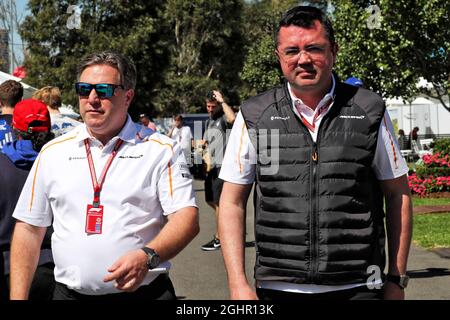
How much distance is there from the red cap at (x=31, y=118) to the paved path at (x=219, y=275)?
3.31 m

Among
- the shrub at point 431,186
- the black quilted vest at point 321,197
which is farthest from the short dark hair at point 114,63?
the shrub at point 431,186

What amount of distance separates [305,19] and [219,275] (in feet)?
18.8

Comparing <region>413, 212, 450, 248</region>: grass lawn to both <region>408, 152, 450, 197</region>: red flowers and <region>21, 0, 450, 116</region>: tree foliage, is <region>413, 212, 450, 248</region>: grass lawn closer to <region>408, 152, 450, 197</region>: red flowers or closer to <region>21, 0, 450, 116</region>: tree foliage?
<region>408, 152, 450, 197</region>: red flowers

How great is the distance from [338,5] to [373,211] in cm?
2575

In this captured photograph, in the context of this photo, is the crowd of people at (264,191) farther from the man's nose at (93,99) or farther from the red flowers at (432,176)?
the red flowers at (432,176)

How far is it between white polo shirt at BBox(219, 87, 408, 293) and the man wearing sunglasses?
0.22m

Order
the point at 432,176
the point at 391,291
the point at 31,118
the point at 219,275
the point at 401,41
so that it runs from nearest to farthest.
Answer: the point at 391,291 < the point at 31,118 < the point at 219,275 < the point at 432,176 < the point at 401,41

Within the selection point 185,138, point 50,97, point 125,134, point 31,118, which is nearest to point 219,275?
point 50,97

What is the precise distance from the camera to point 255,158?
349 centimetres

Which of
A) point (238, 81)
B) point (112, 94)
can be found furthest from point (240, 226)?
point (238, 81)

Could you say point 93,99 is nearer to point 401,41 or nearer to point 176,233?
point 176,233

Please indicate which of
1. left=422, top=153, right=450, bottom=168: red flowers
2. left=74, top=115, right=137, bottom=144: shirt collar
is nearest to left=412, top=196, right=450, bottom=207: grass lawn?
left=422, top=153, right=450, bottom=168: red flowers

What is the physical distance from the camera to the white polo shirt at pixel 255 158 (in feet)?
11.3

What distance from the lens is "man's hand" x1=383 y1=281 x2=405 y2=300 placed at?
136 inches
